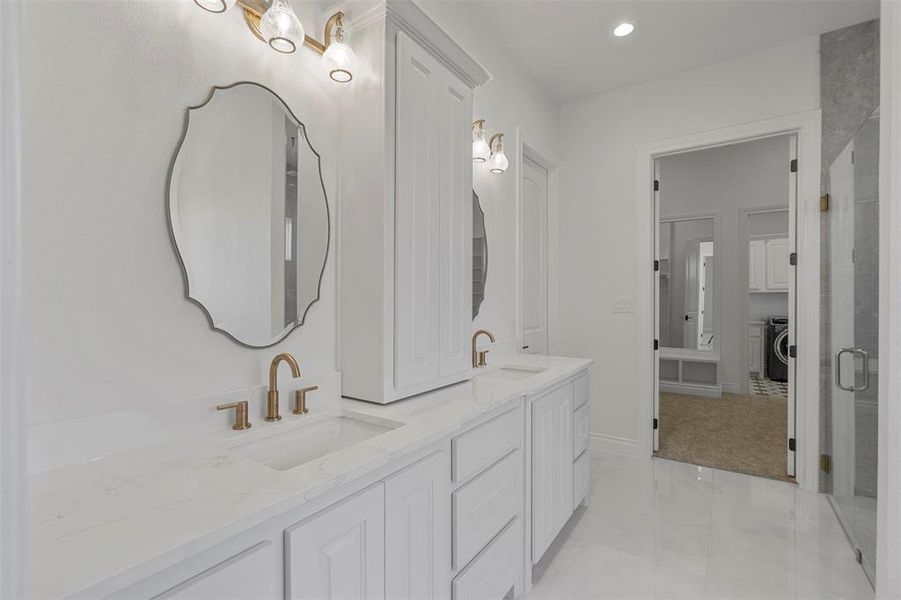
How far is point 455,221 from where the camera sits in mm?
1875

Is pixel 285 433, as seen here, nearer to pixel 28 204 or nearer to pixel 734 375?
pixel 28 204

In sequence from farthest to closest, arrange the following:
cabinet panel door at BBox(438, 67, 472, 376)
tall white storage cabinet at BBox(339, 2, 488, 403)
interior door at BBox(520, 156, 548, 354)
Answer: interior door at BBox(520, 156, 548, 354) → cabinet panel door at BBox(438, 67, 472, 376) → tall white storage cabinet at BBox(339, 2, 488, 403)

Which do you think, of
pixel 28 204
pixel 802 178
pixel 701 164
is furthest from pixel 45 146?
pixel 701 164

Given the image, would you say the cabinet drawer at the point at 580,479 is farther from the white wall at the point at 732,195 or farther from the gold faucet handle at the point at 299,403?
the white wall at the point at 732,195

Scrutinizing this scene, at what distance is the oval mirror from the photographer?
46.0 inches

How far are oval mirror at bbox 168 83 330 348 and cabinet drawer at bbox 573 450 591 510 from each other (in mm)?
1703

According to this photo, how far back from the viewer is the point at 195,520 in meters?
0.71

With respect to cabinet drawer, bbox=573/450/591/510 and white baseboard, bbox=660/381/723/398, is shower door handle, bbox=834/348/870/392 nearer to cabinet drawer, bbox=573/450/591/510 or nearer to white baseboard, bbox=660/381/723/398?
cabinet drawer, bbox=573/450/591/510

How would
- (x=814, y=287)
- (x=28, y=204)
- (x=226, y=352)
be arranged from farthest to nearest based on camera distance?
(x=814, y=287), (x=226, y=352), (x=28, y=204)

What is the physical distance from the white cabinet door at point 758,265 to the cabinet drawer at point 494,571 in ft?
21.1

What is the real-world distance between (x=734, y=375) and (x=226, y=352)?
19.2 ft

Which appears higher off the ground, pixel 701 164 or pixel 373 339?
pixel 701 164

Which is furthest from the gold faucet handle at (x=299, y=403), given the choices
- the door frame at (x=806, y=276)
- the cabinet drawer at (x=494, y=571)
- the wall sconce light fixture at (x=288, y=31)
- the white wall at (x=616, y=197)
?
the door frame at (x=806, y=276)

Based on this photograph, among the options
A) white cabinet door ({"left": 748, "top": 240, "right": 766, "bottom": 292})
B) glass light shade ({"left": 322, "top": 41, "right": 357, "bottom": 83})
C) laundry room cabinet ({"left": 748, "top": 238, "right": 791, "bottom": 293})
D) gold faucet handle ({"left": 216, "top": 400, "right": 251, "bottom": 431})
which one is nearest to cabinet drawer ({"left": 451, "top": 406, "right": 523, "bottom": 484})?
gold faucet handle ({"left": 216, "top": 400, "right": 251, "bottom": 431})
